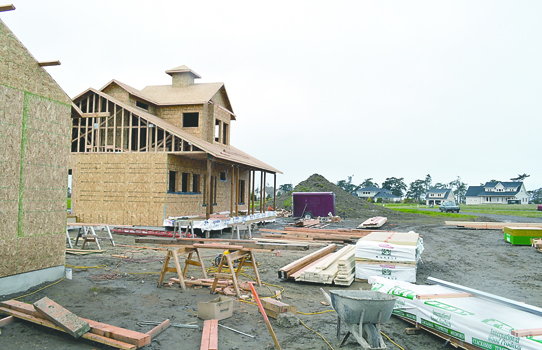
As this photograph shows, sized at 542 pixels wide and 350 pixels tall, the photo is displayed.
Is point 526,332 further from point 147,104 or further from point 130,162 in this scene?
point 147,104

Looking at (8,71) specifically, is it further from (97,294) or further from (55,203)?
(97,294)

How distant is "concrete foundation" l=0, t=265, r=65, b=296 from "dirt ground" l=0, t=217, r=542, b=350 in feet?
0.59

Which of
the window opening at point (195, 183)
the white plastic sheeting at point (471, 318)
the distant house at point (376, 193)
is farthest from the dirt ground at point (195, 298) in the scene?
the distant house at point (376, 193)

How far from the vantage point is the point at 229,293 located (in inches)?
289

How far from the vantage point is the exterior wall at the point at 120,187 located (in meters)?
17.5

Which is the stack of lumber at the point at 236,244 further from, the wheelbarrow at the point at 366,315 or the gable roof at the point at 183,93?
the gable roof at the point at 183,93

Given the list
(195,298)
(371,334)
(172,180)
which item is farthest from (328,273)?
(172,180)

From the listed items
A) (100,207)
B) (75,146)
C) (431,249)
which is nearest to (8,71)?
(100,207)

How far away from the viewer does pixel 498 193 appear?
9525 centimetres

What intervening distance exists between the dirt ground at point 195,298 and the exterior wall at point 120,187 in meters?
4.54

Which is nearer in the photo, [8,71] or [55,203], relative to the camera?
[8,71]

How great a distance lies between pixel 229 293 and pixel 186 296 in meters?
0.86

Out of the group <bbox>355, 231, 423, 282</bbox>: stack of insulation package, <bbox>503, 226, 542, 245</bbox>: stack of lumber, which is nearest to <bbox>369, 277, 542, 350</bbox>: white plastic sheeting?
<bbox>355, 231, 423, 282</bbox>: stack of insulation package

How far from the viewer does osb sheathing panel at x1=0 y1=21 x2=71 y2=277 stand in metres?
6.78
